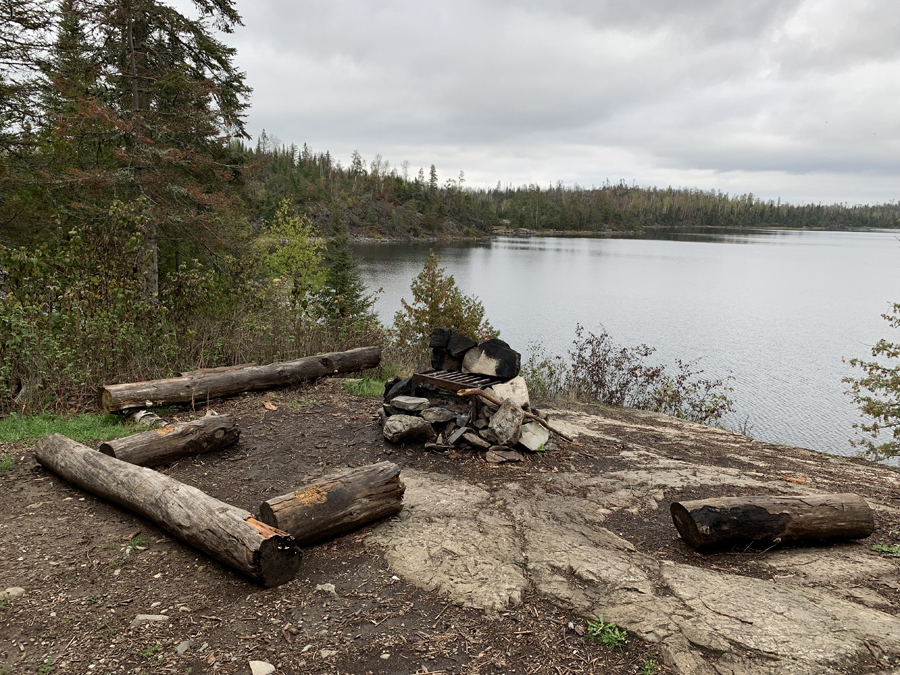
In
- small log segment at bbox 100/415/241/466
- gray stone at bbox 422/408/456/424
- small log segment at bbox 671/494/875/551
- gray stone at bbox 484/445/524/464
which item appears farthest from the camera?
gray stone at bbox 422/408/456/424

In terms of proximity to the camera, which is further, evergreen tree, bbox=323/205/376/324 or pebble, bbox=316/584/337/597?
evergreen tree, bbox=323/205/376/324

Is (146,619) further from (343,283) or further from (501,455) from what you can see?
(343,283)

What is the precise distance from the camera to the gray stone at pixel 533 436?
5.83 meters

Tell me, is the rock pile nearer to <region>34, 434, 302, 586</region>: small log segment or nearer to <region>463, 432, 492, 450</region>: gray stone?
<region>463, 432, 492, 450</region>: gray stone

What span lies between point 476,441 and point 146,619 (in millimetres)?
3547

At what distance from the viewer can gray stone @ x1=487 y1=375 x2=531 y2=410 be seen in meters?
6.09

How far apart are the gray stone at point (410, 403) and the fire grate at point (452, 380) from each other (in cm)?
31

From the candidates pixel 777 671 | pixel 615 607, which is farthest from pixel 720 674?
pixel 615 607

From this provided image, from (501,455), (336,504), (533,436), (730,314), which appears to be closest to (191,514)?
(336,504)

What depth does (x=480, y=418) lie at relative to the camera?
20.0ft

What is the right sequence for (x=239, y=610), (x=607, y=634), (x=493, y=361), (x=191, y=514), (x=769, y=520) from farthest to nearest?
(x=493, y=361)
(x=769, y=520)
(x=191, y=514)
(x=239, y=610)
(x=607, y=634)

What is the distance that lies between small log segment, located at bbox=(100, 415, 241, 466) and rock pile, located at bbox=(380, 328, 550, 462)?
1.78 metres

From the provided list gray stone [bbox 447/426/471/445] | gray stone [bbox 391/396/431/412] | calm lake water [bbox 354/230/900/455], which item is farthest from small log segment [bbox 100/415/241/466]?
calm lake water [bbox 354/230/900/455]

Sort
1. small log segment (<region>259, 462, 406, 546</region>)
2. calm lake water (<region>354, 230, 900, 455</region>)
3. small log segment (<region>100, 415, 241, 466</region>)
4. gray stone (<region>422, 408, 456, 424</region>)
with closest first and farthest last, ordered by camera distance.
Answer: small log segment (<region>259, 462, 406, 546</region>)
small log segment (<region>100, 415, 241, 466</region>)
gray stone (<region>422, 408, 456, 424</region>)
calm lake water (<region>354, 230, 900, 455</region>)
